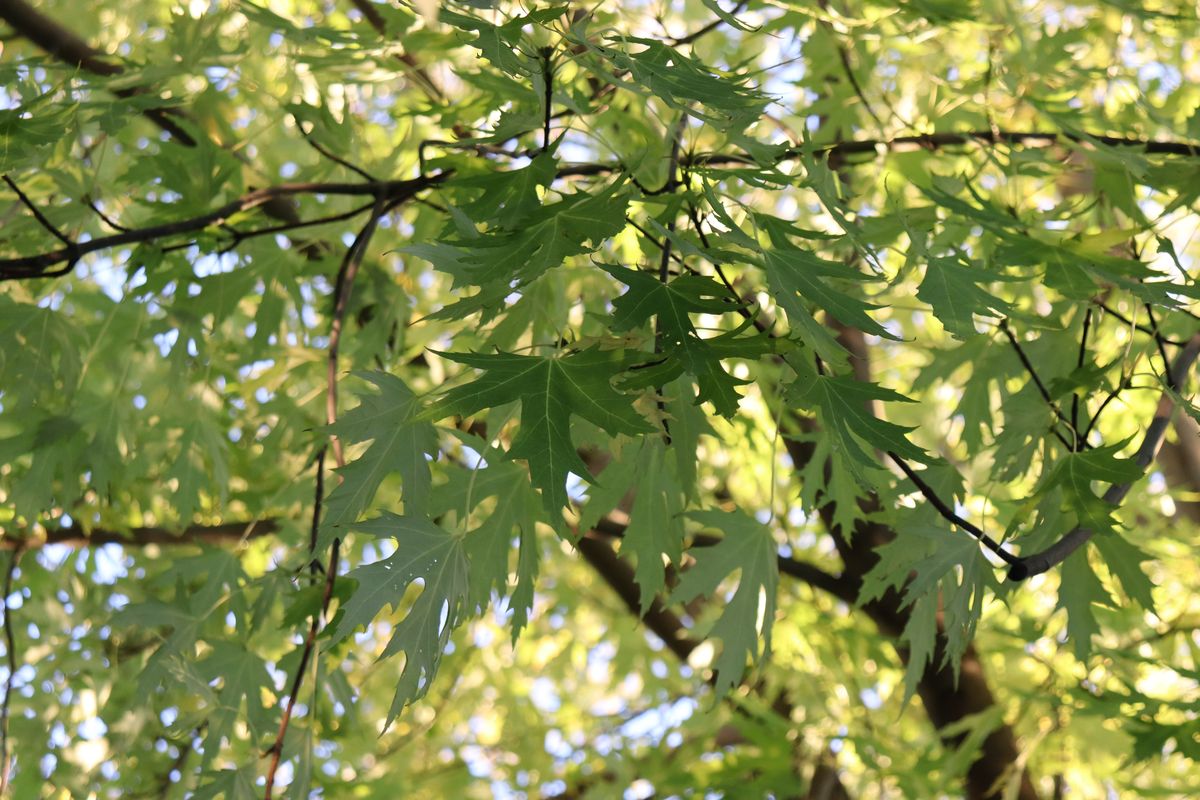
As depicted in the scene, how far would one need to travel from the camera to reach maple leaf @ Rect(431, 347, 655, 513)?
0.76m

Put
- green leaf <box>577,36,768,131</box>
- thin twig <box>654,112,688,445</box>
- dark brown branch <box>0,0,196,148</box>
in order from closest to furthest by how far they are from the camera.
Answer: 1. green leaf <box>577,36,768,131</box>
2. thin twig <box>654,112,688,445</box>
3. dark brown branch <box>0,0,196,148</box>

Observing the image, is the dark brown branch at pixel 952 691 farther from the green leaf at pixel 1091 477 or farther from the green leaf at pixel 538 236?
the green leaf at pixel 538 236

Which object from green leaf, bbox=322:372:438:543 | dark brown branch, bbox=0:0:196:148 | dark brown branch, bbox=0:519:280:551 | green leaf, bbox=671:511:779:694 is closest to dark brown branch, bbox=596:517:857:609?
dark brown branch, bbox=0:519:280:551

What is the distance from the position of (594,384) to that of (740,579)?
44 centimetres

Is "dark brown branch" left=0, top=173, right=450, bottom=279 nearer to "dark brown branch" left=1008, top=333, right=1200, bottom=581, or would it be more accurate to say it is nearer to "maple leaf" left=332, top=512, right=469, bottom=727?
"maple leaf" left=332, top=512, right=469, bottom=727

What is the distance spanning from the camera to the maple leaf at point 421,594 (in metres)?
0.80

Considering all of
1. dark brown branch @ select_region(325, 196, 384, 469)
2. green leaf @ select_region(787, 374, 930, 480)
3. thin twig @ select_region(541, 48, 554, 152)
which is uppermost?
thin twig @ select_region(541, 48, 554, 152)

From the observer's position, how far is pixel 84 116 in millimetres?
1336

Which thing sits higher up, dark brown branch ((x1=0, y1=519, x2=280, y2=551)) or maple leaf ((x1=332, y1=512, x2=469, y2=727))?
maple leaf ((x1=332, y1=512, x2=469, y2=727))

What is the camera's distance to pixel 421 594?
822 mm

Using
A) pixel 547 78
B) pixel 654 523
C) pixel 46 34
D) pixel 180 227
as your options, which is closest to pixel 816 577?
pixel 654 523

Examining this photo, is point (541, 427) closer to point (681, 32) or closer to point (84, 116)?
point (84, 116)

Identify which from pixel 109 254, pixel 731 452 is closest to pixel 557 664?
pixel 731 452

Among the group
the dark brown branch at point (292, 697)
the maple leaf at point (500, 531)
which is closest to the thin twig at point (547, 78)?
the maple leaf at point (500, 531)
